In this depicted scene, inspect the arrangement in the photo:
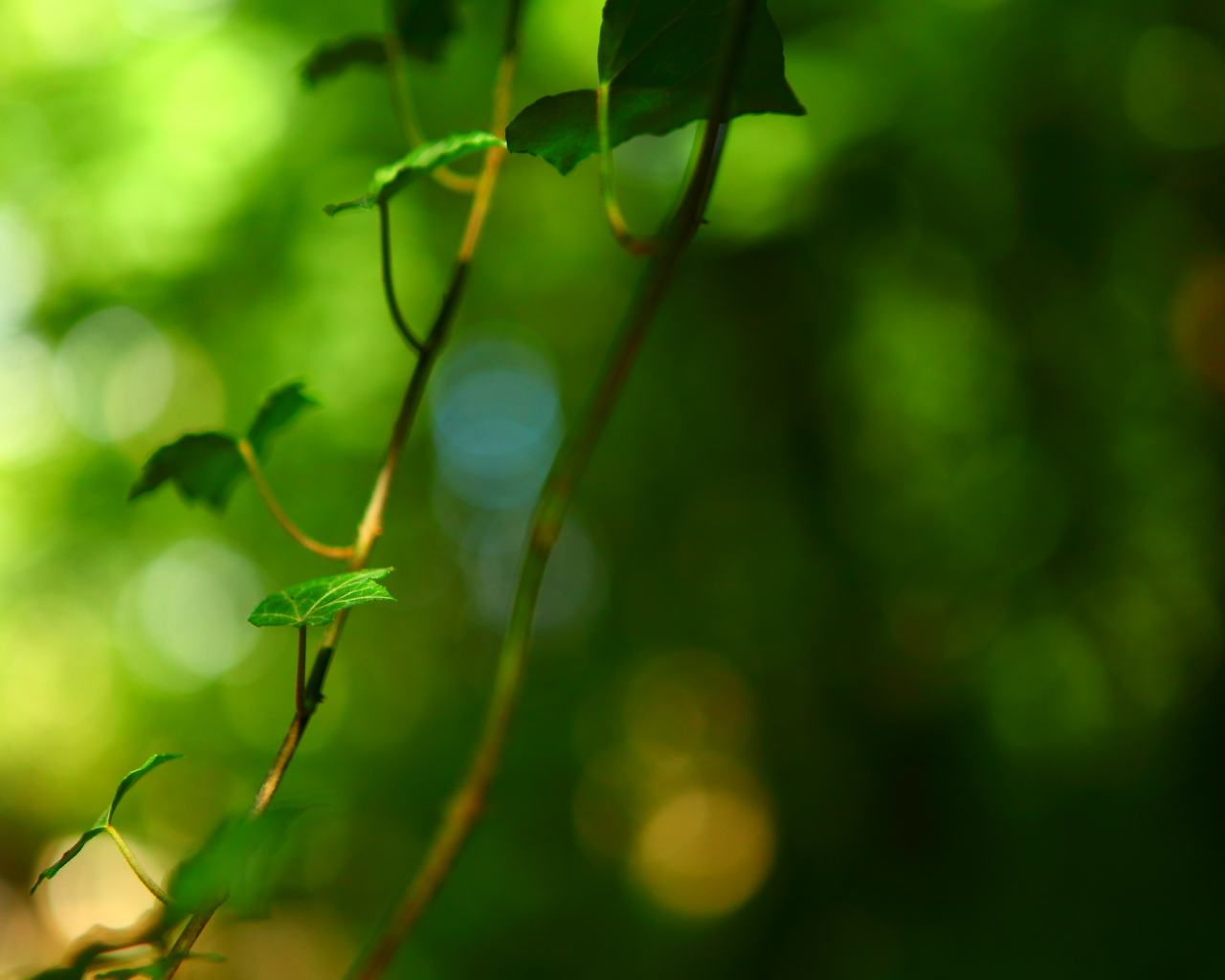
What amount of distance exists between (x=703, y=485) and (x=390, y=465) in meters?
2.67

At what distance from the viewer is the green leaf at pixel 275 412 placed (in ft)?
1.27

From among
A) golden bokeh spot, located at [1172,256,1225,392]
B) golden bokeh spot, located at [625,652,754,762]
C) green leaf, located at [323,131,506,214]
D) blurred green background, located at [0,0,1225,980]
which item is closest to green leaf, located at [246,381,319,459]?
green leaf, located at [323,131,506,214]

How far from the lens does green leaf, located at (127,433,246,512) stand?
38cm

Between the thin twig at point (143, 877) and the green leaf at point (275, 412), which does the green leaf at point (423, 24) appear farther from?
the thin twig at point (143, 877)

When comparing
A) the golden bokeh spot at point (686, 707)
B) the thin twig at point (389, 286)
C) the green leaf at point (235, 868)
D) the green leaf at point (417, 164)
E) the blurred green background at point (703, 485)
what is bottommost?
the golden bokeh spot at point (686, 707)

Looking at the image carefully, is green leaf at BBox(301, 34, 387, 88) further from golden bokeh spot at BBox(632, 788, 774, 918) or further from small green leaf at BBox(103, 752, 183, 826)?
golden bokeh spot at BBox(632, 788, 774, 918)

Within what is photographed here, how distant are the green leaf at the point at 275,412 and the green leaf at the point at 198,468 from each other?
0.01 meters

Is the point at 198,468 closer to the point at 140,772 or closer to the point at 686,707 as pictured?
the point at 140,772

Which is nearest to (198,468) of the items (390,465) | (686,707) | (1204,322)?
(390,465)

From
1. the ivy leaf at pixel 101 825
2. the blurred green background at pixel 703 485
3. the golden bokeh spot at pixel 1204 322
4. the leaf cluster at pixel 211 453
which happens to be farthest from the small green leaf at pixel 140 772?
the golden bokeh spot at pixel 1204 322

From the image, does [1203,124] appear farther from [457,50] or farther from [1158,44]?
[457,50]

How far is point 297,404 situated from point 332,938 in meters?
2.99

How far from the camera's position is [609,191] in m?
0.29

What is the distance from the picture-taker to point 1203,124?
6.60 feet
